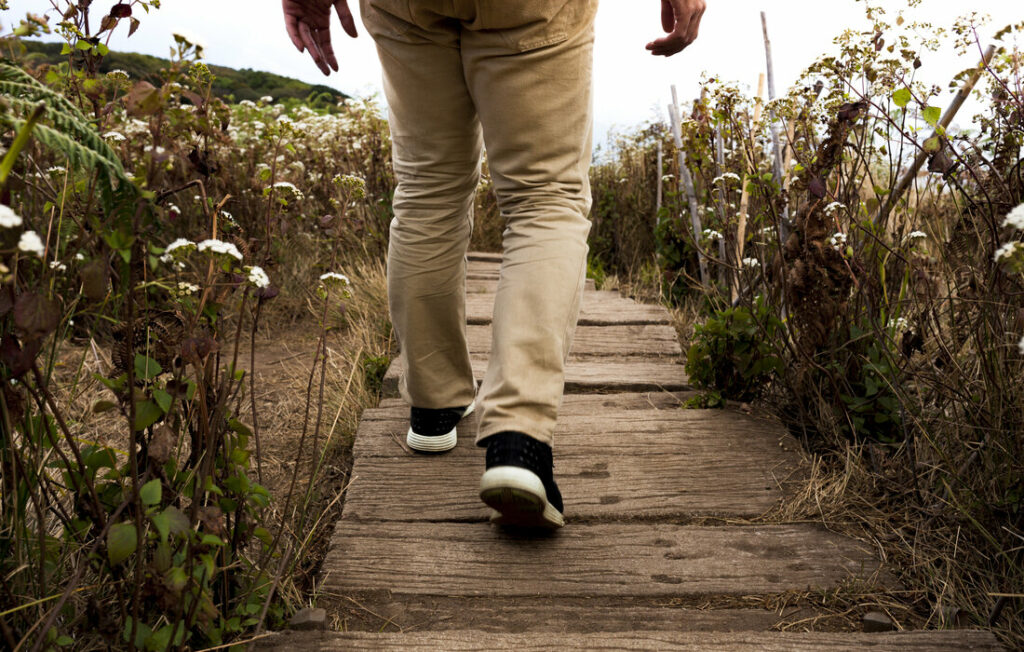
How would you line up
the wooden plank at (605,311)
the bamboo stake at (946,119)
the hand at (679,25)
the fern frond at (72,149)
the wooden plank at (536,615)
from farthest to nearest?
the wooden plank at (605,311)
the bamboo stake at (946,119)
the hand at (679,25)
the wooden plank at (536,615)
the fern frond at (72,149)

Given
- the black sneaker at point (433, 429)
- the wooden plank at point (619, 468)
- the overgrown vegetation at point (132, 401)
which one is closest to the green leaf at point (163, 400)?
the overgrown vegetation at point (132, 401)

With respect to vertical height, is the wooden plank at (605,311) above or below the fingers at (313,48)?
below

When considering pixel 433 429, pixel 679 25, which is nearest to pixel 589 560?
pixel 433 429

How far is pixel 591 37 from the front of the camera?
1.80 metres

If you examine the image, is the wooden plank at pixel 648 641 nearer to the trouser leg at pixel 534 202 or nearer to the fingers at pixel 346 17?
the trouser leg at pixel 534 202

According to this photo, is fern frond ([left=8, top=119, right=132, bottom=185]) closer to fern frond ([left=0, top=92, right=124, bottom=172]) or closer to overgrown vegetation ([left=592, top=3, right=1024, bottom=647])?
fern frond ([left=0, top=92, right=124, bottom=172])

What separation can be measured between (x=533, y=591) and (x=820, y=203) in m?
1.23

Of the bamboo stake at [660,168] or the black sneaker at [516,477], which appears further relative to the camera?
the bamboo stake at [660,168]

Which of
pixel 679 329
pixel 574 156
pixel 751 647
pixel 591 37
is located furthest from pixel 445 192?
pixel 679 329

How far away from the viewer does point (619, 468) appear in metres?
2.21

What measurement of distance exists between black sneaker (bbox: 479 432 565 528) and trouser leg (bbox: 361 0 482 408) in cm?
49

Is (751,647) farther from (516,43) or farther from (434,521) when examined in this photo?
(516,43)

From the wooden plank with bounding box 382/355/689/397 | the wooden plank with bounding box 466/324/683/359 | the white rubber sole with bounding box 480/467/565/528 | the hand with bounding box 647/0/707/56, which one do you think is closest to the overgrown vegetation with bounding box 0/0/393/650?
the white rubber sole with bounding box 480/467/565/528

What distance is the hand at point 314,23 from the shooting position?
1.99 m
